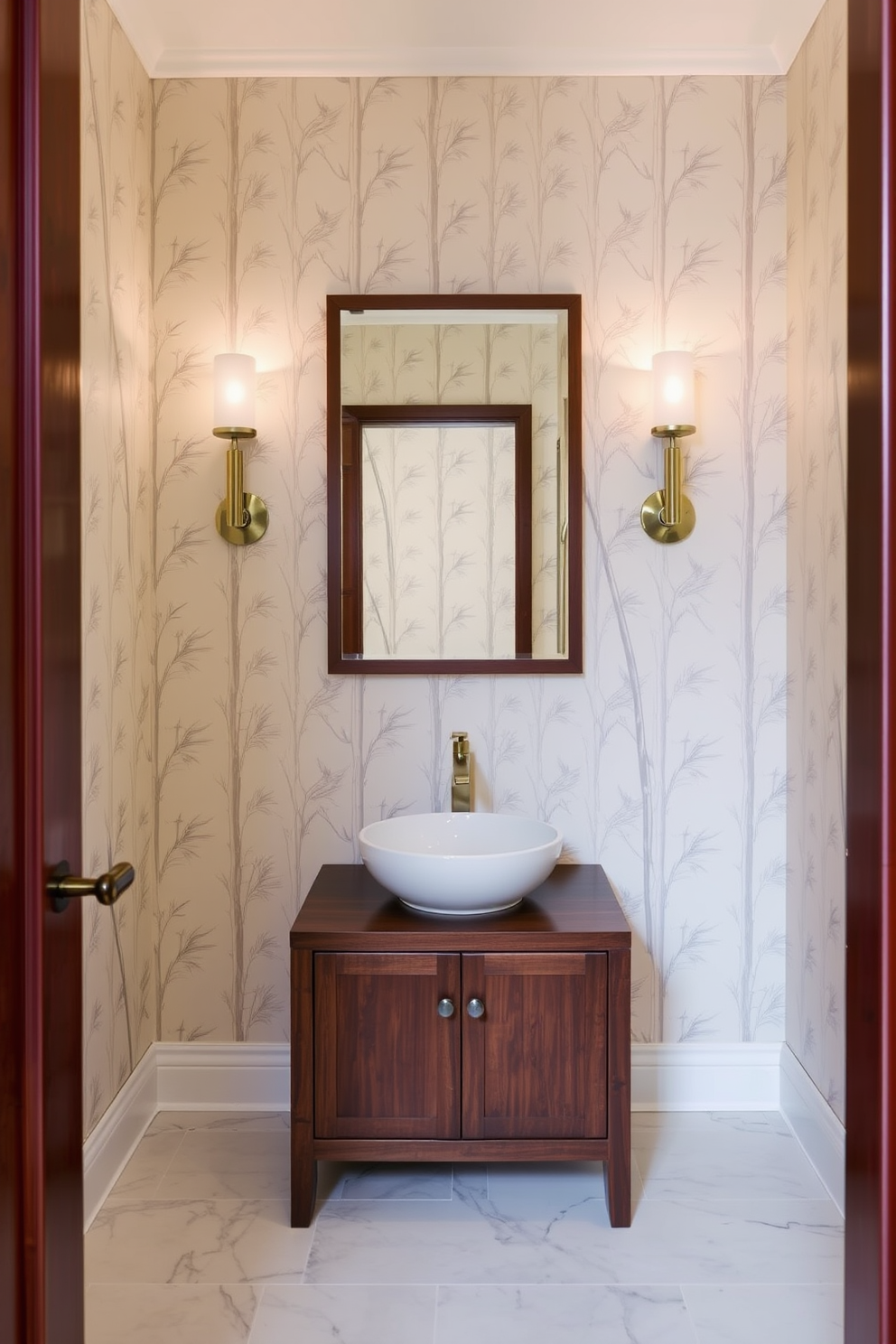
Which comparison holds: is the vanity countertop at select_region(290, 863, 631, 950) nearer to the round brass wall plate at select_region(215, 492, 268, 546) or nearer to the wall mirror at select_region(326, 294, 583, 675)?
the wall mirror at select_region(326, 294, 583, 675)

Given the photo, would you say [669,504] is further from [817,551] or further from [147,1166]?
[147,1166]

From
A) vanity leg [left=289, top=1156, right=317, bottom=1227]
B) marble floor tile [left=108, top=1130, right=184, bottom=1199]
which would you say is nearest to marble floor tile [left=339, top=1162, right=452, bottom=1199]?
vanity leg [left=289, top=1156, right=317, bottom=1227]

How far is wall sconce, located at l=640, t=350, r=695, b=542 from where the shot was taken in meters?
2.37

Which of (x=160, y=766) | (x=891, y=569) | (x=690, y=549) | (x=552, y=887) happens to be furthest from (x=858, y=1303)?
(x=160, y=766)

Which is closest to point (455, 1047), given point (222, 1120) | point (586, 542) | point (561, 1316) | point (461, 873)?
point (461, 873)

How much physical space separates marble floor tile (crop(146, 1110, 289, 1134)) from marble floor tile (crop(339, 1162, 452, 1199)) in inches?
11.3

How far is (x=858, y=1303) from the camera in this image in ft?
3.36

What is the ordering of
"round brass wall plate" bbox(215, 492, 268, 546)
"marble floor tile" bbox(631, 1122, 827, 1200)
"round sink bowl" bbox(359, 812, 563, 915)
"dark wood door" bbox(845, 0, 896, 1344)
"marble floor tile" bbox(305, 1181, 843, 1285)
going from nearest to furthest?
"dark wood door" bbox(845, 0, 896, 1344), "marble floor tile" bbox(305, 1181, 843, 1285), "round sink bowl" bbox(359, 812, 563, 915), "marble floor tile" bbox(631, 1122, 827, 1200), "round brass wall plate" bbox(215, 492, 268, 546)

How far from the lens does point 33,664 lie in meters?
1.02

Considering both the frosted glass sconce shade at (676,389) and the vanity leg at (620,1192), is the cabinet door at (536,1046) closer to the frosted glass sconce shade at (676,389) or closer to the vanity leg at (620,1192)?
the vanity leg at (620,1192)

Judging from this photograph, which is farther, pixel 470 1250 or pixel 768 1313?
pixel 470 1250

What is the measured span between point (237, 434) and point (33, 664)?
1493 millimetres

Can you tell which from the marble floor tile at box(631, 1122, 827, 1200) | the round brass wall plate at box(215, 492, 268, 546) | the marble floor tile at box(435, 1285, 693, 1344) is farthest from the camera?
the round brass wall plate at box(215, 492, 268, 546)

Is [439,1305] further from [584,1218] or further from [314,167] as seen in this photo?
[314,167]
